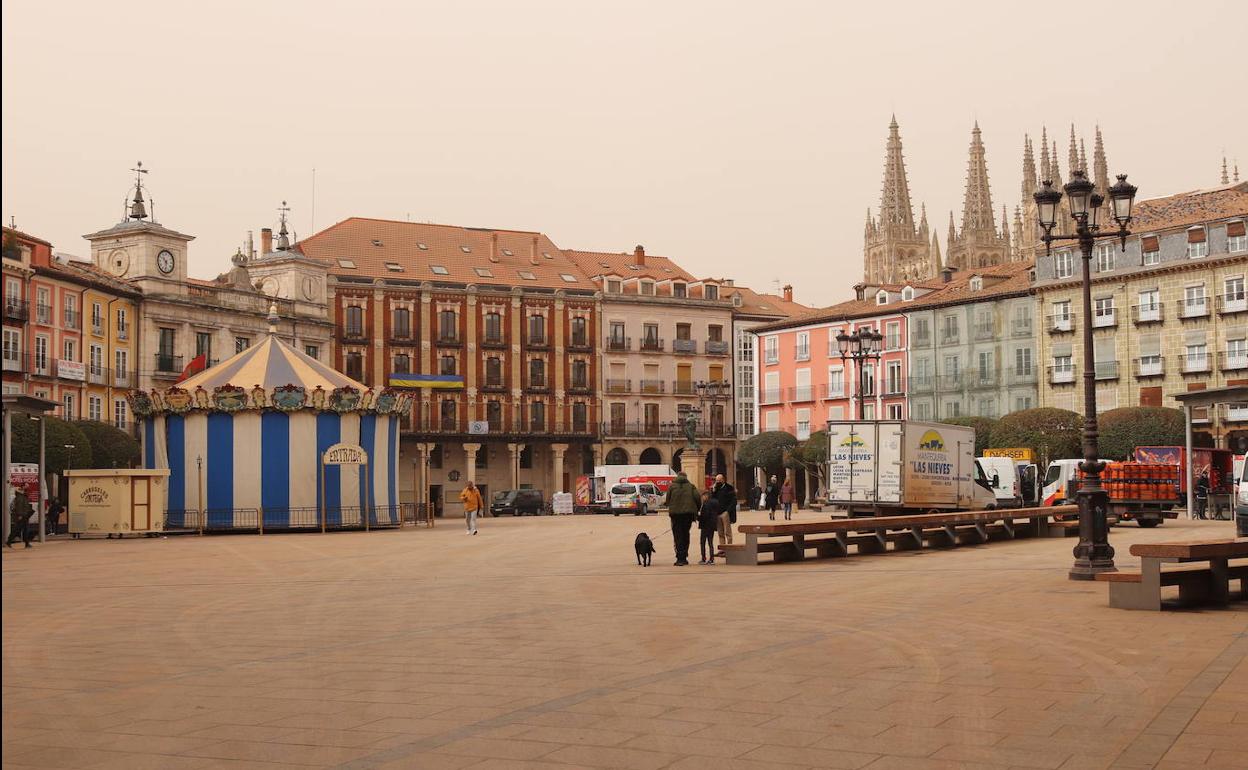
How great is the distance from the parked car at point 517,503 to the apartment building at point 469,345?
8384 millimetres

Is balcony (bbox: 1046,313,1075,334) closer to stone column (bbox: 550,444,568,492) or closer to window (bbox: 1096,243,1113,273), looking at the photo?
window (bbox: 1096,243,1113,273)

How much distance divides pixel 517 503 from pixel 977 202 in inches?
3518

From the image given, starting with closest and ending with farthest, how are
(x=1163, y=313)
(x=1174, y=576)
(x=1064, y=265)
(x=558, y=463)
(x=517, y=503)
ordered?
(x=1174, y=576) → (x=1163, y=313) → (x=517, y=503) → (x=1064, y=265) → (x=558, y=463)

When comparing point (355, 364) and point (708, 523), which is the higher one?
point (355, 364)

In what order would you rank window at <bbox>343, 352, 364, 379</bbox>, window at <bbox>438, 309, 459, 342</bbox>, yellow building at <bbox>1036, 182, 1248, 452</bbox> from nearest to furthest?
yellow building at <bbox>1036, 182, 1248, 452</bbox> < window at <bbox>343, 352, 364, 379</bbox> < window at <bbox>438, 309, 459, 342</bbox>

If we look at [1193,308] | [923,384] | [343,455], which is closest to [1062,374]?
[1193,308]

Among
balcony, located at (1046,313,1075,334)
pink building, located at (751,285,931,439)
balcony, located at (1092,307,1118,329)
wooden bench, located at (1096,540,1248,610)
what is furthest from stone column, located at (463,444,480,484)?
wooden bench, located at (1096,540,1248,610)

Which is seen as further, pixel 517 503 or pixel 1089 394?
pixel 517 503

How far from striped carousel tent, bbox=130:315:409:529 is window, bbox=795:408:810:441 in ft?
139

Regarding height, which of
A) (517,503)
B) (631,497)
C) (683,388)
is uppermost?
(683,388)

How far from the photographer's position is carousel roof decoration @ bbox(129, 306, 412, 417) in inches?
1575

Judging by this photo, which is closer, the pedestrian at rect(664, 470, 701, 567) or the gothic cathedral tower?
the pedestrian at rect(664, 470, 701, 567)

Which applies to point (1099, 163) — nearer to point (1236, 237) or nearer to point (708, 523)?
point (1236, 237)

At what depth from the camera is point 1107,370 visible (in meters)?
67.9
